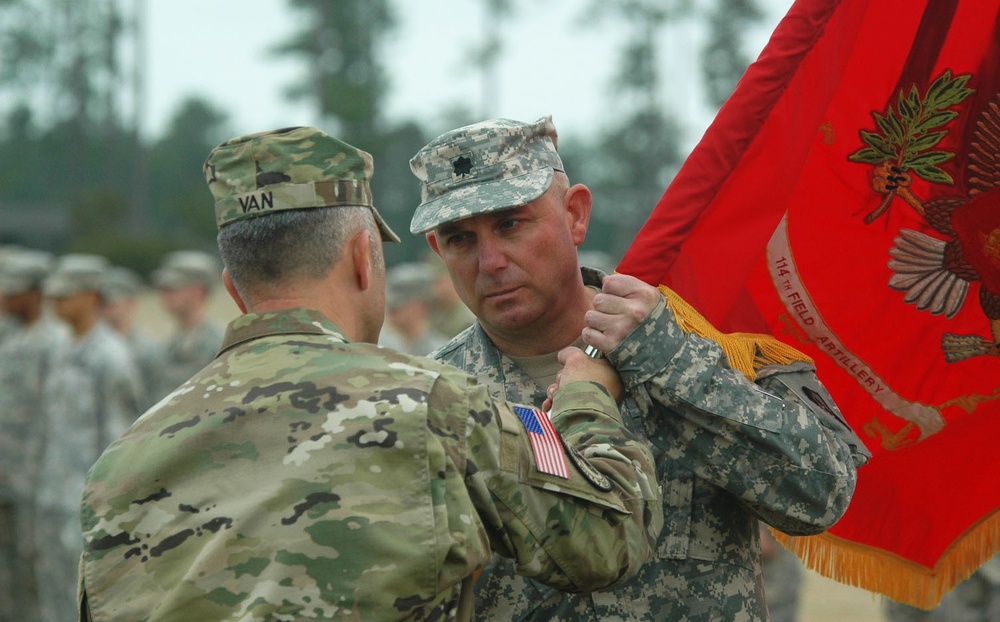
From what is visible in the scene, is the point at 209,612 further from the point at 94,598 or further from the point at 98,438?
the point at 98,438

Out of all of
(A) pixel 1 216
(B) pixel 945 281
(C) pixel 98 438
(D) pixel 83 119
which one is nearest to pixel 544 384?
(B) pixel 945 281

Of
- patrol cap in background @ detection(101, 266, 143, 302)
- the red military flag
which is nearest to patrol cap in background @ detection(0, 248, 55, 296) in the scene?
patrol cap in background @ detection(101, 266, 143, 302)

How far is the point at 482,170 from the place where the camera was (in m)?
3.52

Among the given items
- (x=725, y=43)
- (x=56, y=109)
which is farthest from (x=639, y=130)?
(x=56, y=109)

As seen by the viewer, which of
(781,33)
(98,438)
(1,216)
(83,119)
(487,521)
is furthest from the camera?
(83,119)

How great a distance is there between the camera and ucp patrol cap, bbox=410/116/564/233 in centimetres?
346

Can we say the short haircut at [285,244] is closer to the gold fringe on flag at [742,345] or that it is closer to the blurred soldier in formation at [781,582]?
the gold fringe on flag at [742,345]

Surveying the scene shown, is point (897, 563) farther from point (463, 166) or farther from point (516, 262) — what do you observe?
point (463, 166)

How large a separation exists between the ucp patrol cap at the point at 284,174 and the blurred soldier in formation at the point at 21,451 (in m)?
6.94

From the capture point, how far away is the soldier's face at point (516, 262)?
354 cm

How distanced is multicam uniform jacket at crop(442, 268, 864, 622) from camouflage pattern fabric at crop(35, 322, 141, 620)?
600cm

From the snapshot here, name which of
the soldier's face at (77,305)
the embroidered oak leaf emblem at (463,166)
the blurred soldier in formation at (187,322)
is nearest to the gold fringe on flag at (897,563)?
the embroidered oak leaf emblem at (463,166)

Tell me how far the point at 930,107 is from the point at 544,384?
4.48 ft

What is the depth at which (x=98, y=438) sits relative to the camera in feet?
28.8
